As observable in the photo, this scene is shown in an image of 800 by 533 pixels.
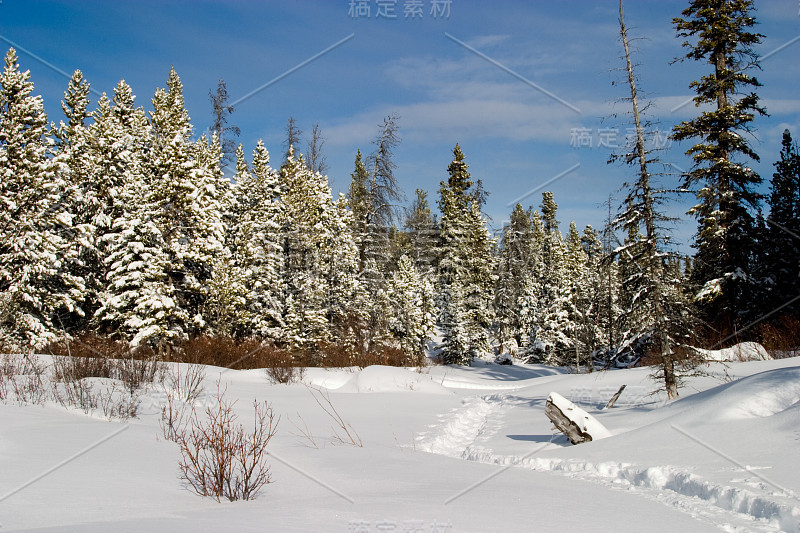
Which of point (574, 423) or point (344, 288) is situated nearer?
point (574, 423)

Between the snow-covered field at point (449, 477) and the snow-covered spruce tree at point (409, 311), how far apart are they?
22.6 meters

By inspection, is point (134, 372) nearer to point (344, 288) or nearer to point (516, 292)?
point (344, 288)

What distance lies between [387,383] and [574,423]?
9439 millimetres

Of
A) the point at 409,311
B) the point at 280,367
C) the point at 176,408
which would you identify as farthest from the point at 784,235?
the point at 176,408

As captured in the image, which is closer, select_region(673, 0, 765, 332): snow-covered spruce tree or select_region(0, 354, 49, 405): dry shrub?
select_region(0, 354, 49, 405): dry shrub

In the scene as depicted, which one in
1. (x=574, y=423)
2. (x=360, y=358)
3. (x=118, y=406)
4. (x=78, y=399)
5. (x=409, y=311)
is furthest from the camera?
(x=409, y=311)

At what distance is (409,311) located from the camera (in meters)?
32.2

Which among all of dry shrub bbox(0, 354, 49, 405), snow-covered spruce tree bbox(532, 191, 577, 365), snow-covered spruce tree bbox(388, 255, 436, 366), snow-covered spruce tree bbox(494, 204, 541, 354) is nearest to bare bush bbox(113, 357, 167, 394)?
dry shrub bbox(0, 354, 49, 405)

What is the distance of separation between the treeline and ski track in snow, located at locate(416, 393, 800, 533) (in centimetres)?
613

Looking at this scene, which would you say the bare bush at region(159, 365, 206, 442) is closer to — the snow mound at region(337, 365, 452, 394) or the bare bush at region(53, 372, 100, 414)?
the bare bush at region(53, 372, 100, 414)

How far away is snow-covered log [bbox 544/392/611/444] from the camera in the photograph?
7.76 meters

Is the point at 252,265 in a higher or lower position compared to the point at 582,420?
higher

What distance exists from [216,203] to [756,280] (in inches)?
925

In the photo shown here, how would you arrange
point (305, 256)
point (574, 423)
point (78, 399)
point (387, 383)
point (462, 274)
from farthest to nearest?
point (462, 274) → point (305, 256) → point (387, 383) → point (574, 423) → point (78, 399)
